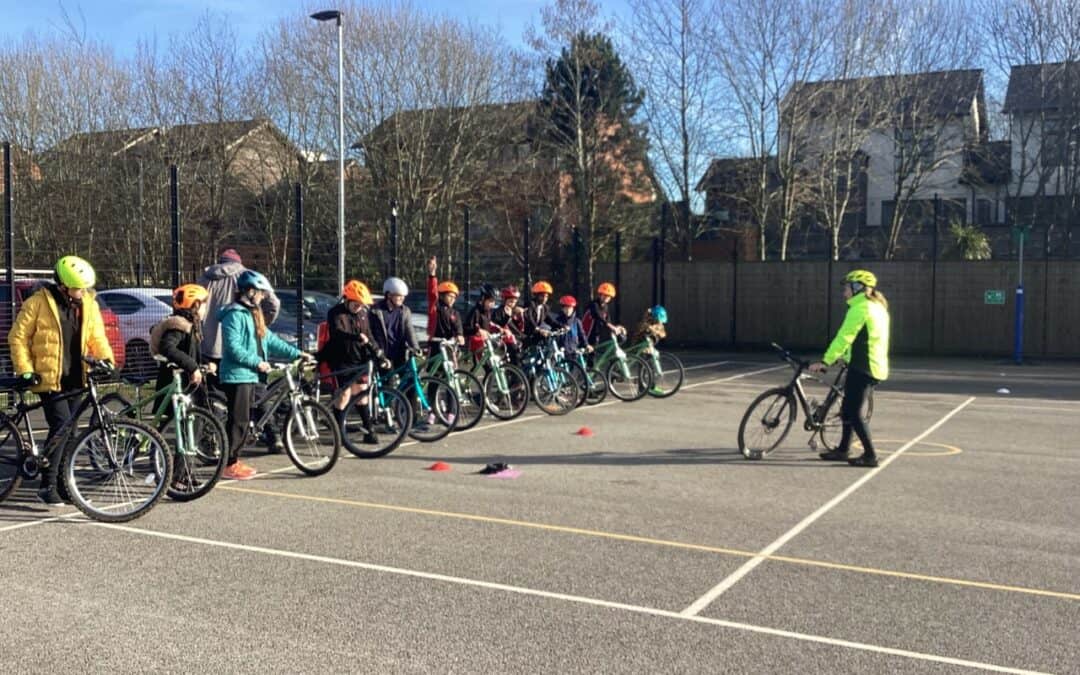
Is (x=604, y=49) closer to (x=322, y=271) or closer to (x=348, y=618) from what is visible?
(x=322, y=271)

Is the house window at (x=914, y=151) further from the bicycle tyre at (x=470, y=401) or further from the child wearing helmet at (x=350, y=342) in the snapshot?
the child wearing helmet at (x=350, y=342)

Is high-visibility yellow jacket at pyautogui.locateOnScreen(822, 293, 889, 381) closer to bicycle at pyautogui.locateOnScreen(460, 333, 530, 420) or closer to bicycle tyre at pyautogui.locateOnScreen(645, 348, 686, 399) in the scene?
bicycle at pyautogui.locateOnScreen(460, 333, 530, 420)

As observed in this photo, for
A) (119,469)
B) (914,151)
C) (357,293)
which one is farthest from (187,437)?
(914,151)

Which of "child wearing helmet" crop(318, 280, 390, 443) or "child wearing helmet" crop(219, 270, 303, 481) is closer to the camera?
"child wearing helmet" crop(219, 270, 303, 481)

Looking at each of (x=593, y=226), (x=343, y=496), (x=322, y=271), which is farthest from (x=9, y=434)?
(x=593, y=226)

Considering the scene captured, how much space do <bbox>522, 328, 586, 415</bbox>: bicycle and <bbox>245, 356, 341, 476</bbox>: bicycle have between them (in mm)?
4560

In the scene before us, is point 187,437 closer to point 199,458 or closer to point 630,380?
point 199,458

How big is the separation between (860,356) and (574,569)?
455 cm

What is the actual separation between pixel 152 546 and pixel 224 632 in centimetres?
184

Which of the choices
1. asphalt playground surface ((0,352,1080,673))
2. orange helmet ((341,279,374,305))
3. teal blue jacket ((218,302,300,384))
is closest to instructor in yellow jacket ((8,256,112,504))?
asphalt playground surface ((0,352,1080,673))

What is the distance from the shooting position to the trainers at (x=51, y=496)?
7363 millimetres

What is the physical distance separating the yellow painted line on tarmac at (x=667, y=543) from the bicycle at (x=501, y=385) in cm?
449

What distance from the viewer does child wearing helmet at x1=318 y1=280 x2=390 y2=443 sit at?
10.0 meters

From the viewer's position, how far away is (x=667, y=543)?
21.2ft
